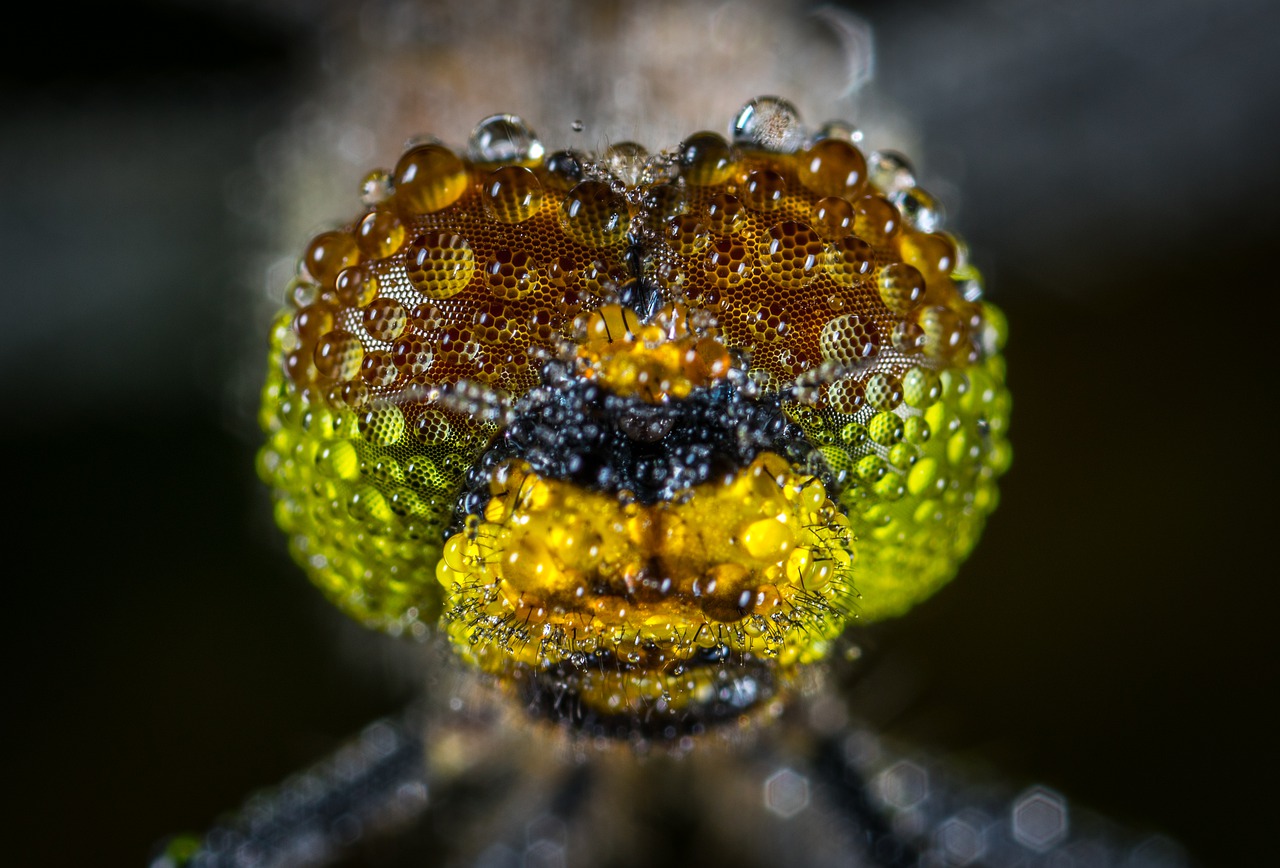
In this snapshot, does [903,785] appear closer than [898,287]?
No

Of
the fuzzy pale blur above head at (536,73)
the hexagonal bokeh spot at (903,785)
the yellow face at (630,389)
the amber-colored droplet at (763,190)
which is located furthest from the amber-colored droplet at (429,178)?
the hexagonal bokeh spot at (903,785)

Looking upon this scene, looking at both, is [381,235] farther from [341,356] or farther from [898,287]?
[898,287]

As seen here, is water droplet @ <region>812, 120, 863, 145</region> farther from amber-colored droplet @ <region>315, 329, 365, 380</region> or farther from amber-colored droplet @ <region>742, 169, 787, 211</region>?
amber-colored droplet @ <region>315, 329, 365, 380</region>

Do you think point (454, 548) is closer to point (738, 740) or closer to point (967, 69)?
point (738, 740)

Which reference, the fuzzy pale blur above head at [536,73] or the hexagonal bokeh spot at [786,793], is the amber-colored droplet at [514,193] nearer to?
the fuzzy pale blur above head at [536,73]

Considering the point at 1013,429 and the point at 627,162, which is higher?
the point at 627,162

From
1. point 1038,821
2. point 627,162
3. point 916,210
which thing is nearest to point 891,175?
point 916,210

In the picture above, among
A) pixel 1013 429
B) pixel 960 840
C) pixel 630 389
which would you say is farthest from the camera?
pixel 1013 429
